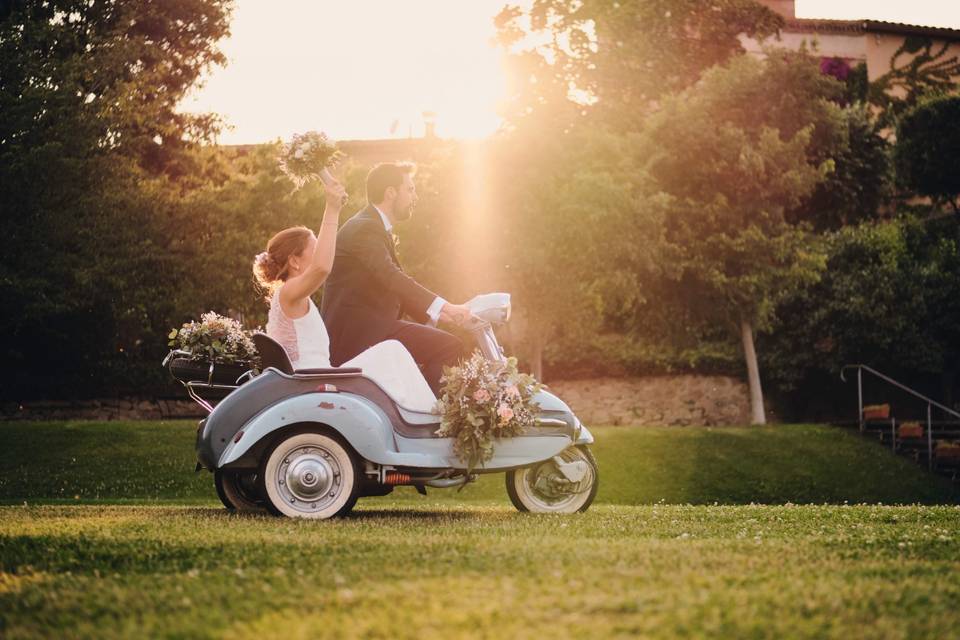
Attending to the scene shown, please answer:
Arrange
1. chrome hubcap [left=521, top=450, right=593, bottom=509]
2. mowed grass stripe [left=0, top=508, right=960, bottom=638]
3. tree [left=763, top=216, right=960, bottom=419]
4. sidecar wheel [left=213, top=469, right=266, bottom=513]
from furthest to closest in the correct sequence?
tree [left=763, top=216, right=960, bottom=419], sidecar wheel [left=213, top=469, right=266, bottom=513], chrome hubcap [left=521, top=450, right=593, bottom=509], mowed grass stripe [left=0, top=508, right=960, bottom=638]

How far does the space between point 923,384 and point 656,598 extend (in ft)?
103

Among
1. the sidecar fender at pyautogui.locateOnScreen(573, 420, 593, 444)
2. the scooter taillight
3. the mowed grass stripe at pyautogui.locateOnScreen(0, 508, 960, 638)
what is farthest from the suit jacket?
the mowed grass stripe at pyautogui.locateOnScreen(0, 508, 960, 638)

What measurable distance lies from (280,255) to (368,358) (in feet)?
3.82

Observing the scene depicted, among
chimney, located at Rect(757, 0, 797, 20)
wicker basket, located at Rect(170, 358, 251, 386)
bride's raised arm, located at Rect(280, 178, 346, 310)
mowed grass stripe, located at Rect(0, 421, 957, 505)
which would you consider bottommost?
mowed grass stripe, located at Rect(0, 421, 957, 505)

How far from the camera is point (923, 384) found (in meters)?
33.3

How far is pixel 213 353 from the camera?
8453mm

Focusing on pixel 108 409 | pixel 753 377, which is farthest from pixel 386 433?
pixel 108 409

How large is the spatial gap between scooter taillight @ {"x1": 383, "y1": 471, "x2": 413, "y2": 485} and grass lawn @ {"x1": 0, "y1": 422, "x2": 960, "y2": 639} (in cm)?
27

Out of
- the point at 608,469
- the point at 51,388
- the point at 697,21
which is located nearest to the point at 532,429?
the point at 608,469

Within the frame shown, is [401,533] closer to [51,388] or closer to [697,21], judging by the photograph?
[51,388]

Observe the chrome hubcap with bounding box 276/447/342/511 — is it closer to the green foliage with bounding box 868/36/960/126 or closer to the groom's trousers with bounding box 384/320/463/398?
the groom's trousers with bounding box 384/320/463/398

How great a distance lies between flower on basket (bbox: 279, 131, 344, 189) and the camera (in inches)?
324

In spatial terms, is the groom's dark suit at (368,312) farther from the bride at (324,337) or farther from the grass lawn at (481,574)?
the grass lawn at (481,574)

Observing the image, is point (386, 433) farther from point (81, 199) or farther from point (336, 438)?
point (81, 199)
